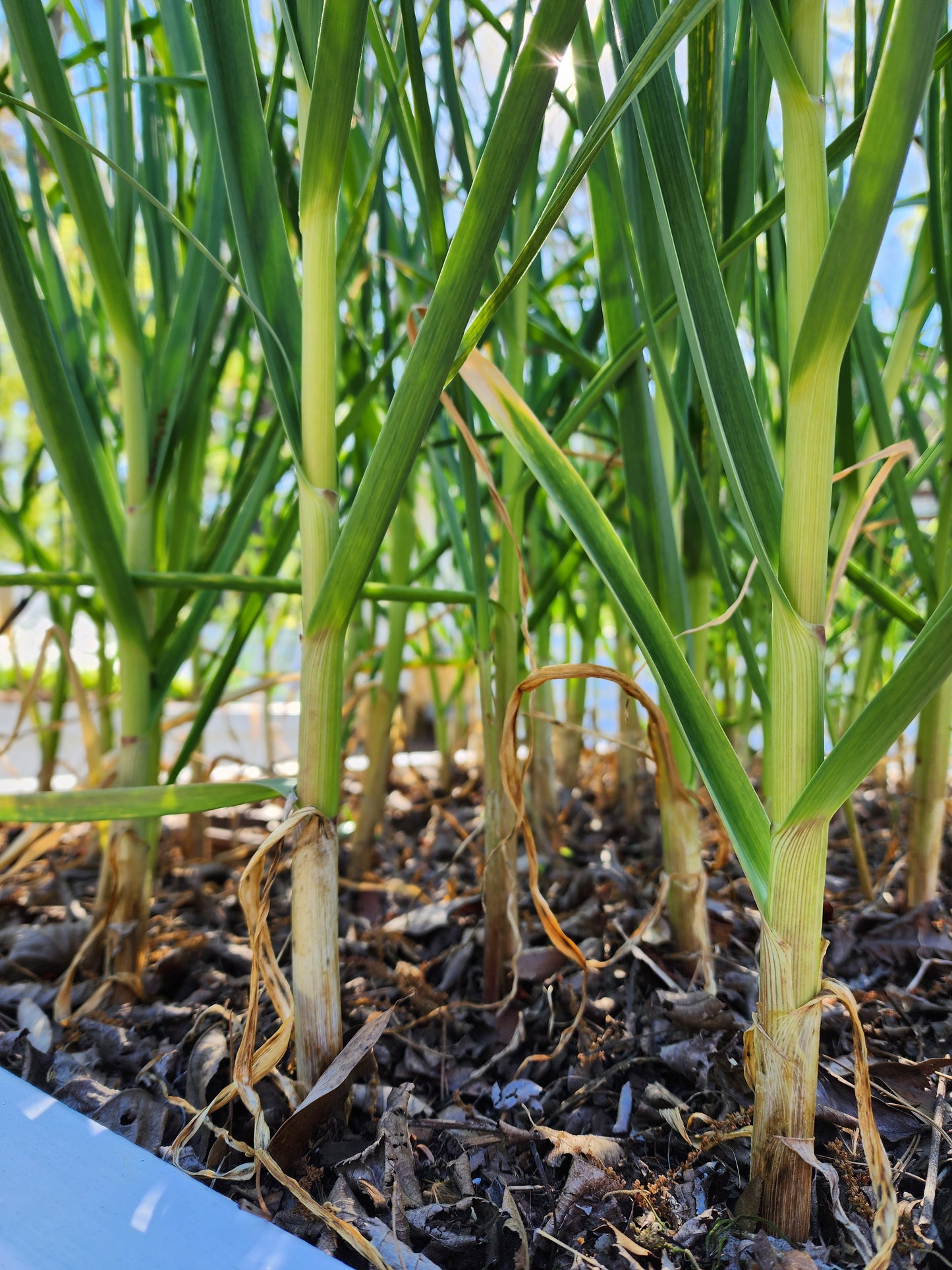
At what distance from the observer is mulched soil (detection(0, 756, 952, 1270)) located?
302 millimetres

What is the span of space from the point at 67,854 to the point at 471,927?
49 centimetres

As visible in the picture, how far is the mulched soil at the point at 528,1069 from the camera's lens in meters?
0.30

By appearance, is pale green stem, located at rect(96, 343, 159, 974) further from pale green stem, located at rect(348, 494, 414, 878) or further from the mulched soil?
pale green stem, located at rect(348, 494, 414, 878)

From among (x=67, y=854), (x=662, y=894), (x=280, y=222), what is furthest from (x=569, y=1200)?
(x=67, y=854)

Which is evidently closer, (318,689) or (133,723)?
(318,689)

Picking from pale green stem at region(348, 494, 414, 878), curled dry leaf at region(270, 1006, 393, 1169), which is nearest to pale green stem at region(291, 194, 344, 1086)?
curled dry leaf at region(270, 1006, 393, 1169)

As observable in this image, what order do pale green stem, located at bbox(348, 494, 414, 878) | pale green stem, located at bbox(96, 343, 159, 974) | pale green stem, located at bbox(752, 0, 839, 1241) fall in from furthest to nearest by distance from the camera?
pale green stem, located at bbox(348, 494, 414, 878), pale green stem, located at bbox(96, 343, 159, 974), pale green stem, located at bbox(752, 0, 839, 1241)

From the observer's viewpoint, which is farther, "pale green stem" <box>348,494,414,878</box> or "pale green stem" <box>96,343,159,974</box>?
"pale green stem" <box>348,494,414,878</box>

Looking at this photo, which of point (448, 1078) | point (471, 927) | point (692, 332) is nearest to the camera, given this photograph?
point (692, 332)

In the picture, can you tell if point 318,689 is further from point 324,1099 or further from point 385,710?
point 385,710

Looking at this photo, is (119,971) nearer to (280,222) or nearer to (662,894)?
(662,894)

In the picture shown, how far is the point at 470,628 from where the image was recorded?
34.6 inches

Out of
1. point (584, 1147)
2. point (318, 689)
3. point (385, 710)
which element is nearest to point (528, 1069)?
point (584, 1147)

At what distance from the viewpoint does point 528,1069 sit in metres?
0.42
